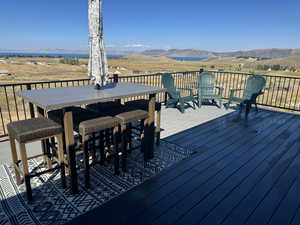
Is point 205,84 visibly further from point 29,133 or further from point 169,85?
point 29,133

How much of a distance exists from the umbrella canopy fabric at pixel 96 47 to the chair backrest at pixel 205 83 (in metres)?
3.85

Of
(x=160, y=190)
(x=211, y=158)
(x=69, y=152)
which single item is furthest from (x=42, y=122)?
(x=211, y=158)

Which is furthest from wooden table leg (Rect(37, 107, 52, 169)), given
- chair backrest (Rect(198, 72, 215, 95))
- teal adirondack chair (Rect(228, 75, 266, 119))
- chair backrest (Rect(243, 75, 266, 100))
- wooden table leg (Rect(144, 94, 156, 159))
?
Answer: chair backrest (Rect(243, 75, 266, 100))

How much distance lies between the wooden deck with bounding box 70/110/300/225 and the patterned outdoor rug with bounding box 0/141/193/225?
0.41 ft

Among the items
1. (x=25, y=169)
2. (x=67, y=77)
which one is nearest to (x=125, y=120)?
(x=25, y=169)

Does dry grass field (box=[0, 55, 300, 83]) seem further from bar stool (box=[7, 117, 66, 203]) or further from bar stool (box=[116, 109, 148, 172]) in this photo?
bar stool (box=[116, 109, 148, 172])

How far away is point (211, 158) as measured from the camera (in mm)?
2719

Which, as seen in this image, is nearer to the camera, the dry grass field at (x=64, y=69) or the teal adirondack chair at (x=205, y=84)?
the teal adirondack chair at (x=205, y=84)

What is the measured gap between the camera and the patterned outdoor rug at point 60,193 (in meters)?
1.64

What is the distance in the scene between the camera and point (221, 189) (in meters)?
2.04

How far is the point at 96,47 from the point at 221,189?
2.19 meters

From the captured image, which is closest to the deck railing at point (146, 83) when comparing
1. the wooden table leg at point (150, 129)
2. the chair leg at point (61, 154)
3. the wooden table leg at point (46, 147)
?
the wooden table leg at point (46, 147)

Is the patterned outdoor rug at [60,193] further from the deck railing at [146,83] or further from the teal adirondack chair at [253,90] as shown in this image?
the teal adirondack chair at [253,90]

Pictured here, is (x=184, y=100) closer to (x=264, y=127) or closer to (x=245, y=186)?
(x=264, y=127)
